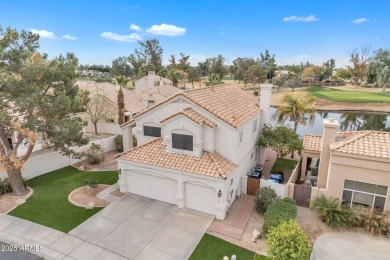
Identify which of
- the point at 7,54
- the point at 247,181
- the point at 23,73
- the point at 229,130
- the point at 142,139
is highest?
the point at 7,54

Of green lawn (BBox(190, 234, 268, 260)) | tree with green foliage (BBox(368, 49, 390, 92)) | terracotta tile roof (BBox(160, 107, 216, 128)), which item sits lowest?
Result: green lawn (BBox(190, 234, 268, 260))

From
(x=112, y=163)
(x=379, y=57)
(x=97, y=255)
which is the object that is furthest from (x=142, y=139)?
(x=379, y=57)

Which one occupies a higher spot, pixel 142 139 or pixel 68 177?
pixel 142 139

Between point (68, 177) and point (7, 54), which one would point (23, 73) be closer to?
point (7, 54)

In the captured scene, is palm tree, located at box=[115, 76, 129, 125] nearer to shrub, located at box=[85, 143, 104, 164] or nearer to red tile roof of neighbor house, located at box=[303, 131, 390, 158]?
shrub, located at box=[85, 143, 104, 164]

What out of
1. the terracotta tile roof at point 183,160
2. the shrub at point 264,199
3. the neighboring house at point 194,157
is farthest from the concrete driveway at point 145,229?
the shrub at point 264,199

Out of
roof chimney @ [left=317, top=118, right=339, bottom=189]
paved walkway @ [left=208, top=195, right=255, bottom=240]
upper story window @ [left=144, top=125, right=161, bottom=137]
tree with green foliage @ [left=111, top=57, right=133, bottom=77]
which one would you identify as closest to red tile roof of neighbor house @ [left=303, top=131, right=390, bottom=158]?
roof chimney @ [left=317, top=118, right=339, bottom=189]

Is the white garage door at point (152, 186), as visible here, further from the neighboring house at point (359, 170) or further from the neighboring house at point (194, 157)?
the neighboring house at point (359, 170)

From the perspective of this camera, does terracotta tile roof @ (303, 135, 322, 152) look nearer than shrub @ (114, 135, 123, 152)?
Yes
